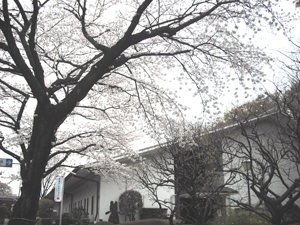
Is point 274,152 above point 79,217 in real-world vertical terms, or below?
above

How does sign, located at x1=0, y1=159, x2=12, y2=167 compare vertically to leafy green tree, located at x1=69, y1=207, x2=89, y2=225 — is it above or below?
above

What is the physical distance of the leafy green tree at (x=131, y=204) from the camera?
52.9ft

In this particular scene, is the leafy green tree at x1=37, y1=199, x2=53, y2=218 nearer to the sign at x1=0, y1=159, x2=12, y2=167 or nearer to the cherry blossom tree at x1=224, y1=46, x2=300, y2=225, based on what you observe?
the sign at x1=0, y1=159, x2=12, y2=167

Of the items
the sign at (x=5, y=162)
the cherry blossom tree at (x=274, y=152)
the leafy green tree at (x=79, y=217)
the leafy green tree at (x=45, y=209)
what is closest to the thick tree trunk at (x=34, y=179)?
the cherry blossom tree at (x=274, y=152)

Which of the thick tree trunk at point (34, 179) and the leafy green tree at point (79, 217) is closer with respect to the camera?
the thick tree trunk at point (34, 179)

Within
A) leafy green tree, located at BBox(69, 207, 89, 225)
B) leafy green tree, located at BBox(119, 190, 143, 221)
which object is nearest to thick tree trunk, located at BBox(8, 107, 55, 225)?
leafy green tree, located at BBox(119, 190, 143, 221)

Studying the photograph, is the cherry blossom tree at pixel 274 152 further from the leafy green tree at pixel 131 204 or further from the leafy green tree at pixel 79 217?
the leafy green tree at pixel 79 217

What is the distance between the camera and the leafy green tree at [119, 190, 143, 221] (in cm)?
1611

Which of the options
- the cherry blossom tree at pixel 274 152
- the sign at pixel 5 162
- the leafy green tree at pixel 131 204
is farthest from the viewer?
the leafy green tree at pixel 131 204

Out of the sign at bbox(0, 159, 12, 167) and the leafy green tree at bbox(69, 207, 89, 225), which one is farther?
the leafy green tree at bbox(69, 207, 89, 225)

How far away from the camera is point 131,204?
52.9 feet

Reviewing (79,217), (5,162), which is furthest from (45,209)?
(5,162)

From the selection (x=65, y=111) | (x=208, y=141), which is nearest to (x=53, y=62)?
(x=65, y=111)

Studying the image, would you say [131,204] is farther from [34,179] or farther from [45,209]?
[45,209]
